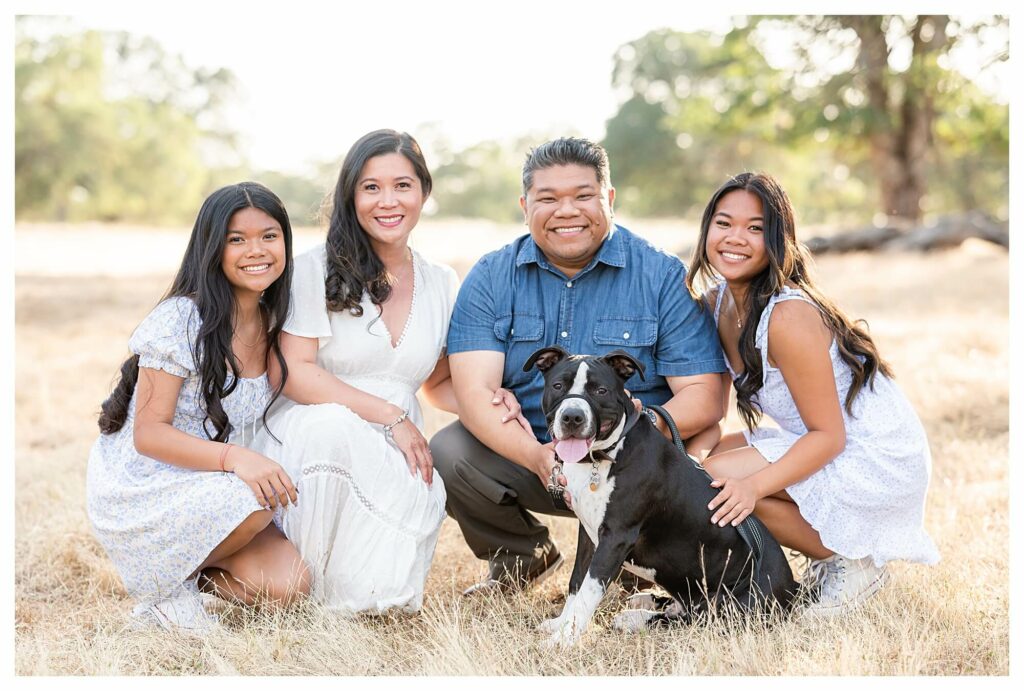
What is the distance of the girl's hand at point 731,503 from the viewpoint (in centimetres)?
398

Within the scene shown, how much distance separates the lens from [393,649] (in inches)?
152

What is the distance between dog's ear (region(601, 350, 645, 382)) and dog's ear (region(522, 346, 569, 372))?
0.64 feet

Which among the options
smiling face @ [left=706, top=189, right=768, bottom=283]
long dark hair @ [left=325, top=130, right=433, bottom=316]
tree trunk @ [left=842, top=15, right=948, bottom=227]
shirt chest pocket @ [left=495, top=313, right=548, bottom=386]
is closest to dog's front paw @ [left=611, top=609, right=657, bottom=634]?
shirt chest pocket @ [left=495, top=313, right=548, bottom=386]

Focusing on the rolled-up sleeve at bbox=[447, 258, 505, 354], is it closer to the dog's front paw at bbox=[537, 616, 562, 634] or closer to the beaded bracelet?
the beaded bracelet

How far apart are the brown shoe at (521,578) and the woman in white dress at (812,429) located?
3.53 ft

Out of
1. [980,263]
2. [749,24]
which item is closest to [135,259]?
[749,24]

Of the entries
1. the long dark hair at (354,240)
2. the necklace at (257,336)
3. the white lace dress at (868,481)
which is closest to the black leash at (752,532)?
the white lace dress at (868,481)

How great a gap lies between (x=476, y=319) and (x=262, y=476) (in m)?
1.34

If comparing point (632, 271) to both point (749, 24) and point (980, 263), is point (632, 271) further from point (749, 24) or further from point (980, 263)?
point (749, 24)

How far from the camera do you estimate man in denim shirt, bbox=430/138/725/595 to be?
4551 millimetres

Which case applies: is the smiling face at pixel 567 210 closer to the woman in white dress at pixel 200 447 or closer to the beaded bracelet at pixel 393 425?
the beaded bracelet at pixel 393 425

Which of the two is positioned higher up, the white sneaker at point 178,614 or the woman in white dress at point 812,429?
the woman in white dress at point 812,429
